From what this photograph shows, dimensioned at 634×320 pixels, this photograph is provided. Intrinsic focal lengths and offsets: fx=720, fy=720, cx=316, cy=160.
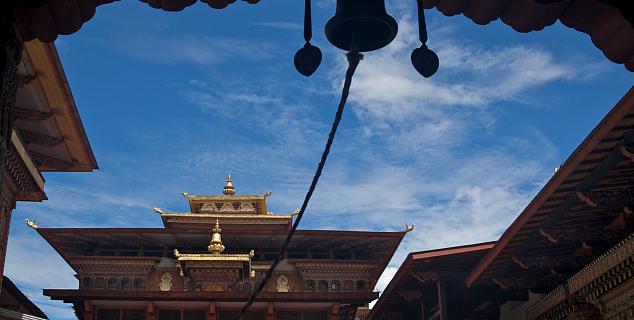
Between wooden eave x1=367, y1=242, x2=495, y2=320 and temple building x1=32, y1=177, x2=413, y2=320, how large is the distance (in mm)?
8295

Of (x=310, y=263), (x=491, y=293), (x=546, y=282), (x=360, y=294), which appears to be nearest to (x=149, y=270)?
(x=310, y=263)

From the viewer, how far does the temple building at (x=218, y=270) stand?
87.7 feet

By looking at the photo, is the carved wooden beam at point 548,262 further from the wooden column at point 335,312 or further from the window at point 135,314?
the window at point 135,314


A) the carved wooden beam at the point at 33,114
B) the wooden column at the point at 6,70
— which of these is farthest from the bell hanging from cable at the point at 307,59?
the carved wooden beam at the point at 33,114

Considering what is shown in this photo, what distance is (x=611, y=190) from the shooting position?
1152 cm

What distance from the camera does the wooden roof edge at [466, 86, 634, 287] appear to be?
8.77 m

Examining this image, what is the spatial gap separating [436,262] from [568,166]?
655 centimetres

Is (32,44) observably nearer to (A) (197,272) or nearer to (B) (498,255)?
(B) (498,255)

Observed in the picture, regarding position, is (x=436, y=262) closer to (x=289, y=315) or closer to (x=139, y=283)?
(x=289, y=315)

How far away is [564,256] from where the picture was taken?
13.9 m

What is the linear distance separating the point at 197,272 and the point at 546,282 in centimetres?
1564

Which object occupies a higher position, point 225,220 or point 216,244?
point 225,220

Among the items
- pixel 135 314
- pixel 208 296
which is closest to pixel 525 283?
pixel 208 296

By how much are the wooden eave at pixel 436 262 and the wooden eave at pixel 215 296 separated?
290 inches
